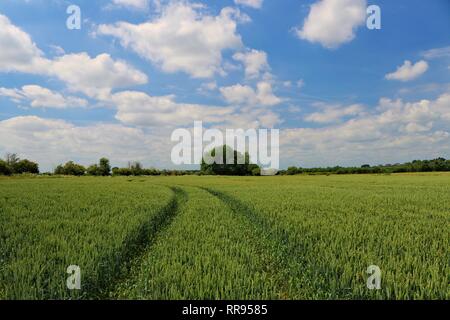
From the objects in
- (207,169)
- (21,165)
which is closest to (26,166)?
(21,165)

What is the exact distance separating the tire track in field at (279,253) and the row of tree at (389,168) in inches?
2936

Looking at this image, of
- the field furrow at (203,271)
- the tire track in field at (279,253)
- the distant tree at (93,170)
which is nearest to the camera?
the field furrow at (203,271)

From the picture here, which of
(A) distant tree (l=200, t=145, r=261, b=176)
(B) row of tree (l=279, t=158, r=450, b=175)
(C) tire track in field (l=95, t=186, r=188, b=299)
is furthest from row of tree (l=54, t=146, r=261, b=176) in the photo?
(C) tire track in field (l=95, t=186, r=188, b=299)

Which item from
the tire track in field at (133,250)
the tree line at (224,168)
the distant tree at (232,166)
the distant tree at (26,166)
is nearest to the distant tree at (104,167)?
the tree line at (224,168)

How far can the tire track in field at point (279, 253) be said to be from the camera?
233 inches

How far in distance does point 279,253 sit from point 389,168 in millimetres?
83378

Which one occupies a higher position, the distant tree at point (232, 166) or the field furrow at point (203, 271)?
the distant tree at point (232, 166)

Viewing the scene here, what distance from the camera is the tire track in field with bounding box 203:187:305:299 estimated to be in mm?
5910

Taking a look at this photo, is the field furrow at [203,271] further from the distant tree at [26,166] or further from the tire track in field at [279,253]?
the distant tree at [26,166]

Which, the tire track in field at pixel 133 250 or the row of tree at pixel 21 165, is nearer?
the tire track in field at pixel 133 250

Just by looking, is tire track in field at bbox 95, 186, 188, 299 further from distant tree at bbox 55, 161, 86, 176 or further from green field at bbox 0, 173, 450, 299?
distant tree at bbox 55, 161, 86, 176

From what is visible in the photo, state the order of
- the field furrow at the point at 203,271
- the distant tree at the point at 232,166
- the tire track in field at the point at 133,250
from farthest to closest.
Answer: the distant tree at the point at 232,166 < the tire track in field at the point at 133,250 < the field furrow at the point at 203,271

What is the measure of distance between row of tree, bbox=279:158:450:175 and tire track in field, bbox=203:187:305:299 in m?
74.6
